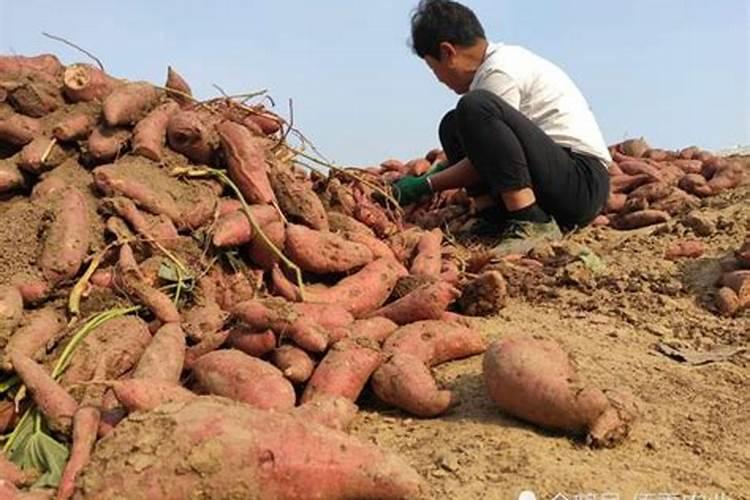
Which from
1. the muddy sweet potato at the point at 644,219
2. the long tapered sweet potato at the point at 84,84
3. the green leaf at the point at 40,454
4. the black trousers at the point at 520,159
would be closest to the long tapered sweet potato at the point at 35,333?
the green leaf at the point at 40,454

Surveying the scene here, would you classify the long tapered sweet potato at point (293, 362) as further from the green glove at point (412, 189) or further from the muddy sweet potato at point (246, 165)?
the green glove at point (412, 189)

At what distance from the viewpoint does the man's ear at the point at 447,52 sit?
171 inches

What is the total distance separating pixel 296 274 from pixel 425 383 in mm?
830

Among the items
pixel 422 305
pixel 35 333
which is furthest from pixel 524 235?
pixel 35 333

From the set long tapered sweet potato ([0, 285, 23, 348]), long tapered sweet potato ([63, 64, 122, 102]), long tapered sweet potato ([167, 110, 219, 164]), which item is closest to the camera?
long tapered sweet potato ([0, 285, 23, 348])

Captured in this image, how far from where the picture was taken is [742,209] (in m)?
4.95

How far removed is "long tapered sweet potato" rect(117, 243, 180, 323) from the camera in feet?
8.32

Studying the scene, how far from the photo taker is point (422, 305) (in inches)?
107

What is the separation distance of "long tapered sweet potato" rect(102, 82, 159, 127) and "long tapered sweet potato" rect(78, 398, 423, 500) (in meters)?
1.76

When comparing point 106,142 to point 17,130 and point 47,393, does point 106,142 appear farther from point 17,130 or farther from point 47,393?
point 47,393

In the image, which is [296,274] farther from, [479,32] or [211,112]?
[479,32]

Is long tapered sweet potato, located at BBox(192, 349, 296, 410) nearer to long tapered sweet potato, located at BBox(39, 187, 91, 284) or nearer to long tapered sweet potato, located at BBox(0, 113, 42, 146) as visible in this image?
long tapered sweet potato, located at BBox(39, 187, 91, 284)

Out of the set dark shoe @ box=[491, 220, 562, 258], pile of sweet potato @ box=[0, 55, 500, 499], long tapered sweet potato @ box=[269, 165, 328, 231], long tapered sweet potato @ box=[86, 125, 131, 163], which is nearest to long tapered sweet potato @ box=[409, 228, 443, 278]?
pile of sweet potato @ box=[0, 55, 500, 499]

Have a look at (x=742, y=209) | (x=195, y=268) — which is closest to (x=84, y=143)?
(x=195, y=268)
